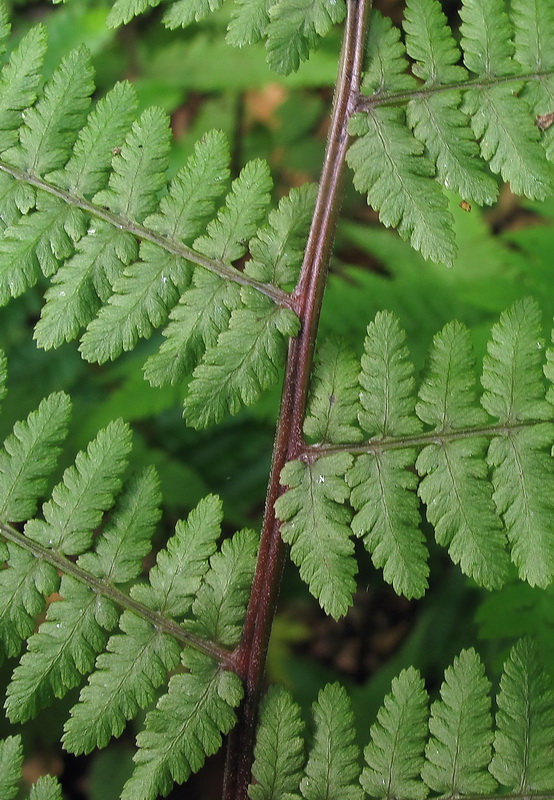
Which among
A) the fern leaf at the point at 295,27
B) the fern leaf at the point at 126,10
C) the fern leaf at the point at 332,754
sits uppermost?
the fern leaf at the point at 126,10

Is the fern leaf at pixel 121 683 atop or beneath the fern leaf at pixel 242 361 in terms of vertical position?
beneath

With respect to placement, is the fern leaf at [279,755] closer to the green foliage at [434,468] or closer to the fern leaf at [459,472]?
the green foliage at [434,468]

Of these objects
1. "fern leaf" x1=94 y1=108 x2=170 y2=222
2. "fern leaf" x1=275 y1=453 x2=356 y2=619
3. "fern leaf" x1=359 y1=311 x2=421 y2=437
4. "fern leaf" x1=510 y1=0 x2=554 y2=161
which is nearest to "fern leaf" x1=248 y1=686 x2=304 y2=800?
"fern leaf" x1=275 y1=453 x2=356 y2=619

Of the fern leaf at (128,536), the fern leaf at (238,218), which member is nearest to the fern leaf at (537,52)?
the fern leaf at (238,218)

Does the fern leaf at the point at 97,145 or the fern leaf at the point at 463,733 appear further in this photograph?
the fern leaf at the point at 97,145

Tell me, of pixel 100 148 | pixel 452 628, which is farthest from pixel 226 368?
pixel 452 628

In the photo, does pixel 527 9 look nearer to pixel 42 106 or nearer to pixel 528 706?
pixel 42 106

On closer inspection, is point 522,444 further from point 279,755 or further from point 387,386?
point 279,755
